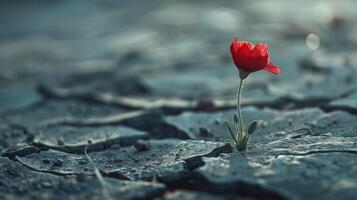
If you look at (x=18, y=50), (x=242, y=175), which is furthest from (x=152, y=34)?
(x=242, y=175)

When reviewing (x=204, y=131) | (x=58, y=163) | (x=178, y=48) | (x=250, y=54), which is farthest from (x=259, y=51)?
(x=178, y=48)

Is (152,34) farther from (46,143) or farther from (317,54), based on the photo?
(46,143)

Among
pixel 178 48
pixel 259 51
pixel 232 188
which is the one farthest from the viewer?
pixel 178 48

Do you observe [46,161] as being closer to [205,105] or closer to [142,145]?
[142,145]

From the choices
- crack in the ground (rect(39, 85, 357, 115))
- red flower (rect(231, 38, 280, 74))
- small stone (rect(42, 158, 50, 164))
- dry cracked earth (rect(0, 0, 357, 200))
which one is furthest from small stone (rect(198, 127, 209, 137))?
small stone (rect(42, 158, 50, 164))

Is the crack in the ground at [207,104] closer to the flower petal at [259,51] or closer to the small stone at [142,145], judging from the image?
the small stone at [142,145]

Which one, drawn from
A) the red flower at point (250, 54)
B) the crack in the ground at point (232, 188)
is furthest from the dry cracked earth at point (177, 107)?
the red flower at point (250, 54)
